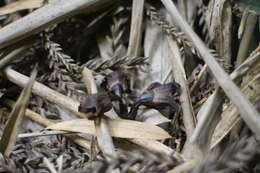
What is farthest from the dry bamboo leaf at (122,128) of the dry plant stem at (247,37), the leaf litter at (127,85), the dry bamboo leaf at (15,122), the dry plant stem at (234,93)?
the dry plant stem at (247,37)

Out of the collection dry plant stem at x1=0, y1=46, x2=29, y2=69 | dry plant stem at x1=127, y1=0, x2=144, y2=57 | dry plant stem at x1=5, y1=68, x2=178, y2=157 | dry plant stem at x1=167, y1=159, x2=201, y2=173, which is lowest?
dry plant stem at x1=167, y1=159, x2=201, y2=173

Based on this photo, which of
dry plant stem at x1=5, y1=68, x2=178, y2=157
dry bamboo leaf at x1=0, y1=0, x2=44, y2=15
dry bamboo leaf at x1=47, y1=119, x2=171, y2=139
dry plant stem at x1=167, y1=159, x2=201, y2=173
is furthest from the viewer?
dry bamboo leaf at x1=0, y1=0, x2=44, y2=15

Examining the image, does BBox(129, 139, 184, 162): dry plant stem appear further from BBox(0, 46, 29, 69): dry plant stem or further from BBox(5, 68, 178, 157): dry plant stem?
BBox(0, 46, 29, 69): dry plant stem

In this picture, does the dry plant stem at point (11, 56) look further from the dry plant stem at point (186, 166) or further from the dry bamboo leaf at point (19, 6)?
the dry plant stem at point (186, 166)

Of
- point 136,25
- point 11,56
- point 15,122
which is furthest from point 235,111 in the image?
point 11,56

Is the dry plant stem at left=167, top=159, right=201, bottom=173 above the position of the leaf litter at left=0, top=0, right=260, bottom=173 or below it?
below

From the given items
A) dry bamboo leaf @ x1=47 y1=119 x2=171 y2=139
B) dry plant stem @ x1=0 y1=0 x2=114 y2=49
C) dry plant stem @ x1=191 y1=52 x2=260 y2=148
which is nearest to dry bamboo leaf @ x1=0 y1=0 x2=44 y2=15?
dry plant stem @ x1=0 y1=0 x2=114 y2=49

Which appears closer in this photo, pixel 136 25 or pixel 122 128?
pixel 122 128

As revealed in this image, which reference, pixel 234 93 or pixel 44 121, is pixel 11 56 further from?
pixel 234 93
